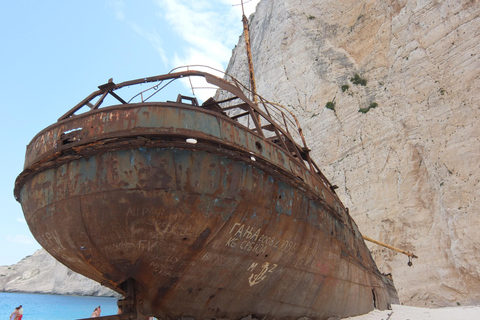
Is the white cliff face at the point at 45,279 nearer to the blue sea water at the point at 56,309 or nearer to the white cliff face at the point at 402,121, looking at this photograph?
the blue sea water at the point at 56,309

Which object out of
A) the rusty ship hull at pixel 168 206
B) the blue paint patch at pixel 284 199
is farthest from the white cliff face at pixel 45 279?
the blue paint patch at pixel 284 199

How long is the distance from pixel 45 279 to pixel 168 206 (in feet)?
236

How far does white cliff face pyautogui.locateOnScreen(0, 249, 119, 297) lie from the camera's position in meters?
53.0

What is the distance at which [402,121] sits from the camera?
20000mm

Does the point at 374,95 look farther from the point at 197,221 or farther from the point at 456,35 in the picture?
the point at 197,221

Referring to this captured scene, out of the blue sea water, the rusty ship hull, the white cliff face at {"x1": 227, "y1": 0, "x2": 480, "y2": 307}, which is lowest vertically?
the blue sea water

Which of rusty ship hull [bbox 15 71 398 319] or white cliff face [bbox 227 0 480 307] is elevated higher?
white cliff face [bbox 227 0 480 307]

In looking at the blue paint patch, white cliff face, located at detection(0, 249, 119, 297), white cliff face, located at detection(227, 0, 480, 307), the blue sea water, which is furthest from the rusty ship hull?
white cliff face, located at detection(0, 249, 119, 297)

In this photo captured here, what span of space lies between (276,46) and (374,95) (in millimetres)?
10032

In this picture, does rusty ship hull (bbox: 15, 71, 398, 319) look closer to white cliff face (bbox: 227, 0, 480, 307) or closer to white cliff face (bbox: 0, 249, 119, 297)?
white cliff face (bbox: 227, 0, 480, 307)

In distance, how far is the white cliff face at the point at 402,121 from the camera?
16.2m

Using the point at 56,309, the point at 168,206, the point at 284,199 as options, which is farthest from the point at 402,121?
the point at 56,309

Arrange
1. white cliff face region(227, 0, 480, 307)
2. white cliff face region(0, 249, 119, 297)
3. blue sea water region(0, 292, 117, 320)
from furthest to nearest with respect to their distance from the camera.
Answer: white cliff face region(0, 249, 119, 297), blue sea water region(0, 292, 117, 320), white cliff face region(227, 0, 480, 307)

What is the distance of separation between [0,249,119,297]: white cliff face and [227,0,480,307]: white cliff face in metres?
42.8
